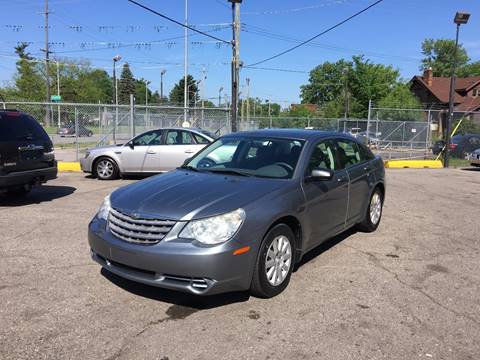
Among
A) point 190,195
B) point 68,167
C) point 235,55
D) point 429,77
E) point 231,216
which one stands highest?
point 429,77

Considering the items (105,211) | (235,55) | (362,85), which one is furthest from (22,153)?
(362,85)

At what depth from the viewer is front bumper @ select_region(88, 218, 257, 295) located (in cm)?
375

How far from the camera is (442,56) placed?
286 ft

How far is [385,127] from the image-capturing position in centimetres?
2527

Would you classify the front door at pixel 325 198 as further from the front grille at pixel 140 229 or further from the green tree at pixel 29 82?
the green tree at pixel 29 82

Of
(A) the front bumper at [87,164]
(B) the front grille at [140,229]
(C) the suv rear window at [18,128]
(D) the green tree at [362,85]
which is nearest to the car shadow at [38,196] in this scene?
(C) the suv rear window at [18,128]

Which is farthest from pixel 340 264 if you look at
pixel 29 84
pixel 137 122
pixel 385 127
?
pixel 29 84

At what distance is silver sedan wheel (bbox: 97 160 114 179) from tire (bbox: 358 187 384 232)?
780cm

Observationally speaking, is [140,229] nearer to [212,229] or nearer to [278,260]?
[212,229]

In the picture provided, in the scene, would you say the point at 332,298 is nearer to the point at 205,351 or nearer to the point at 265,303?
the point at 265,303

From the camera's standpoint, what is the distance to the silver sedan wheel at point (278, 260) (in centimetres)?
427

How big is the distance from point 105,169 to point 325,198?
28.6 feet

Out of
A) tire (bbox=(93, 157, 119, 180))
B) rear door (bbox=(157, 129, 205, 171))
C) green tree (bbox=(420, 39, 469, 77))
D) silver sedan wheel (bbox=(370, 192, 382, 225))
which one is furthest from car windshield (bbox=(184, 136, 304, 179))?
green tree (bbox=(420, 39, 469, 77))

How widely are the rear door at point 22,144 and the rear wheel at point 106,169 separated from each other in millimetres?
3254
